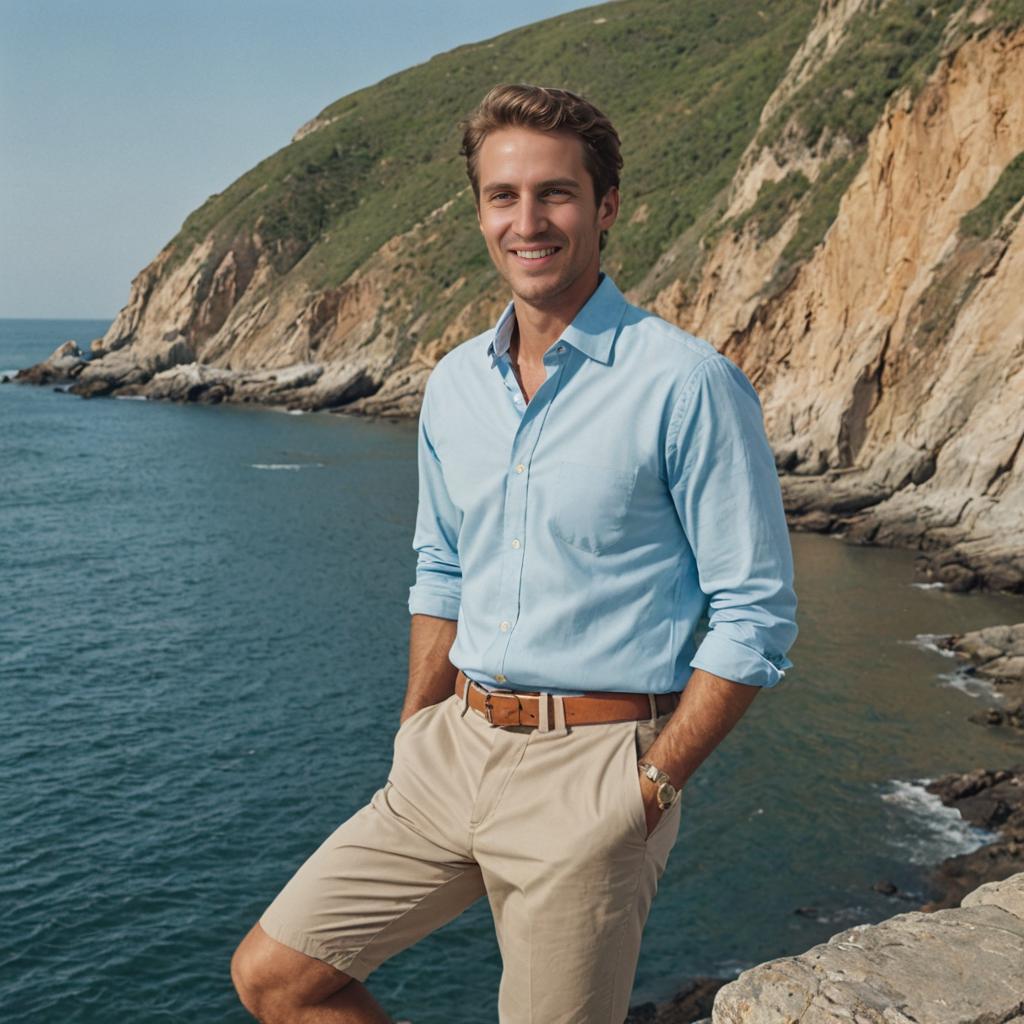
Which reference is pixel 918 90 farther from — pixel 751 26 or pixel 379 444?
pixel 751 26

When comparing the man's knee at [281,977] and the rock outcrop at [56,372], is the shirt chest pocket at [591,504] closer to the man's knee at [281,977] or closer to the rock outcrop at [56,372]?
the man's knee at [281,977]

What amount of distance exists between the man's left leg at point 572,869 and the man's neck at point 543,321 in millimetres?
1202

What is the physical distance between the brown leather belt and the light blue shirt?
0.04m

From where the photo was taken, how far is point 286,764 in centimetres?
2194

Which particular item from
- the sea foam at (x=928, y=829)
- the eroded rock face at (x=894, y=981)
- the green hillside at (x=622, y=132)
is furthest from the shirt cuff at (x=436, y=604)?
the green hillside at (x=622, y=132)

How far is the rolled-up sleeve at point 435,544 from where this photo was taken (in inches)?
162

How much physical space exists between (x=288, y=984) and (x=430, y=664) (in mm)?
1131

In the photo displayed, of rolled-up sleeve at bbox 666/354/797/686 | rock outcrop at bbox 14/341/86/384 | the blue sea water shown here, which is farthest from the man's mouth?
rock outcrop at bbox 14/341/86/384

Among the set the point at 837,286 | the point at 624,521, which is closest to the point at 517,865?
the point at 624,521

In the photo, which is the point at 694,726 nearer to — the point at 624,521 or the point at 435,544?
the point at 624,521

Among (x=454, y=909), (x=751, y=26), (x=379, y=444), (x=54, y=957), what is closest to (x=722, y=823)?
(x=54, y=957)

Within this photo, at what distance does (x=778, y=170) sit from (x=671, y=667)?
181 ft

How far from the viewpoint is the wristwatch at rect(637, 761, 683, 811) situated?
10.8ft

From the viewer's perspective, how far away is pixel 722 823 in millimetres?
19250
